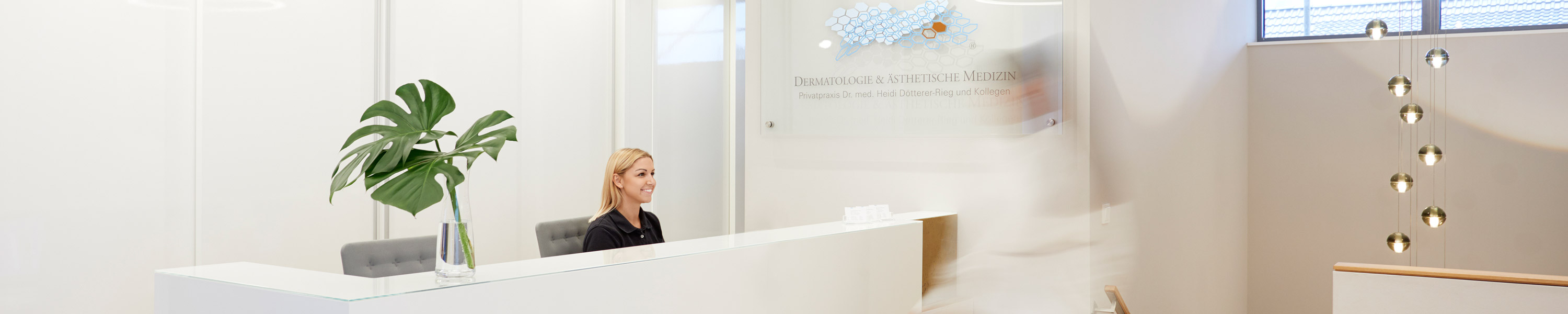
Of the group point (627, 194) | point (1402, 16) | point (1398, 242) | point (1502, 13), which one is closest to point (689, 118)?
point (627, 194)

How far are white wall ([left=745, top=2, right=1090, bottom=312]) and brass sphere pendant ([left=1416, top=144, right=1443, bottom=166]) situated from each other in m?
2.25

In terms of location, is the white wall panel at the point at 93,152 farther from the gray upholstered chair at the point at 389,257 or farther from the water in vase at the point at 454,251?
the water in vase at the point at 454,251

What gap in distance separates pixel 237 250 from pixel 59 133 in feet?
2.08

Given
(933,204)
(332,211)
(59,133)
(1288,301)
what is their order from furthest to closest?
(1288,301) < (933,204) < (332,211) < (59,133)

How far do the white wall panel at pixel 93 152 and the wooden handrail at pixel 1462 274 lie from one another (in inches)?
171

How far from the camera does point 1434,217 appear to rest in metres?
4.71

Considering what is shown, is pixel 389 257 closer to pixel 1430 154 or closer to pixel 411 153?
pixel 411 153

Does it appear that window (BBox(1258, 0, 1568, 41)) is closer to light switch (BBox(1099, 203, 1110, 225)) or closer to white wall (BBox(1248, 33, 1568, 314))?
white wall (BBox(1248, 33, 1568, 314))

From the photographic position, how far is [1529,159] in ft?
18.9

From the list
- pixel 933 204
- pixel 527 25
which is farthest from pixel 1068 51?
pixel 527 25

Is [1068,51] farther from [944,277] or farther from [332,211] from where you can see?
[332,211]

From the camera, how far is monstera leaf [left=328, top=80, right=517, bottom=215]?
145 centimetres

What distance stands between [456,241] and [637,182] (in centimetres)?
141

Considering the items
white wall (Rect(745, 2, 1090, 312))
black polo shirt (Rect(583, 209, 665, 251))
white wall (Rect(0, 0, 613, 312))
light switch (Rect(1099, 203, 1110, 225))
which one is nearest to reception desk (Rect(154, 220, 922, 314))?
black polo shirt (Rect(583, 209, 665, 251))
